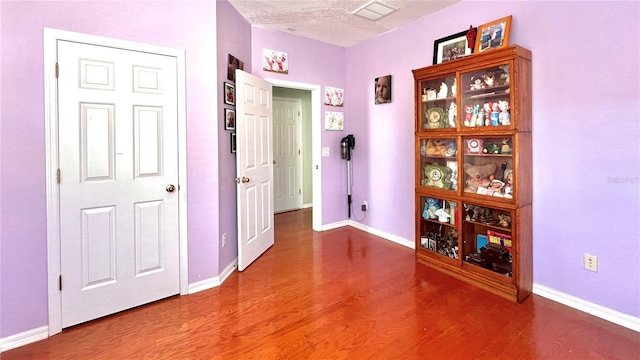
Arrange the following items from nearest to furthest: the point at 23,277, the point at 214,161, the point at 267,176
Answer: the point at 23,277 → the point at 214,161 → the point at 267,176

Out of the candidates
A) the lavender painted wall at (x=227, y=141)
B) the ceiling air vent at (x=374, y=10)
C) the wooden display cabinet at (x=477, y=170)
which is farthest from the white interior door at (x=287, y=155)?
the wooden display cabinet at (x=477, y=170)

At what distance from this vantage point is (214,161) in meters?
2.74

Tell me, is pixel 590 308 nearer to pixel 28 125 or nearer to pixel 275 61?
pixel 275 61

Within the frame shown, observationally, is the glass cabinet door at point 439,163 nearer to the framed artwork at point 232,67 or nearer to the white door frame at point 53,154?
the framed artwork at point 232,67

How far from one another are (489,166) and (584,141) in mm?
656

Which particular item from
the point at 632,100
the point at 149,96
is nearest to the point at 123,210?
the point at 149,96

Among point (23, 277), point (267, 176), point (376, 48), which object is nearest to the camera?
point (23, 277)

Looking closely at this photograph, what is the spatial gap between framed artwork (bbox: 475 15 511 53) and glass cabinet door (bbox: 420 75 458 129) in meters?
0.34

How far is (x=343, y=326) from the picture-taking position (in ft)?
7.00

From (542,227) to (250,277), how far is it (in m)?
2.56

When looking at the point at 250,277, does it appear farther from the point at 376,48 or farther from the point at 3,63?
the point at 376,48

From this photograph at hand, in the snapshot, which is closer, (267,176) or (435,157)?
(435,157)

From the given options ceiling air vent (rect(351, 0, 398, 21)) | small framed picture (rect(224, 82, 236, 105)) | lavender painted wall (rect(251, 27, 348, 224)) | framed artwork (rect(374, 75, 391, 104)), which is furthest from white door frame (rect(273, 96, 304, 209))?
small framed picture (rect(224, 82, 236, 105))

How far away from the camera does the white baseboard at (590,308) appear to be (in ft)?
6.88
